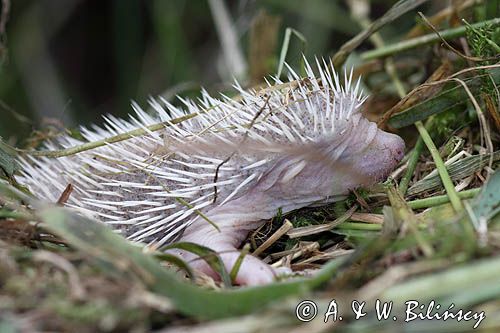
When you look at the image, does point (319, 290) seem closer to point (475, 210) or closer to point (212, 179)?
point (475, 210)

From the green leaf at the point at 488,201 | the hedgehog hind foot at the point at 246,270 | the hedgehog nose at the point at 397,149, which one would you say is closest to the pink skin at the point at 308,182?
the hedgehog nose at the point at 397,149

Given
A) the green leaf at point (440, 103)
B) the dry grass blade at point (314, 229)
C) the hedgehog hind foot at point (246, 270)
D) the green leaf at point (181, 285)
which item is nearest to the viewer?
the green leaf at point (181, 285)

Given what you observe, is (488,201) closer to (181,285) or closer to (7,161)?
(181,285)

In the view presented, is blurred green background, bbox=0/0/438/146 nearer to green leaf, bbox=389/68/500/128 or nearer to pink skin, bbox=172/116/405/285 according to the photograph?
green leaf, bbox=389/68/500/128

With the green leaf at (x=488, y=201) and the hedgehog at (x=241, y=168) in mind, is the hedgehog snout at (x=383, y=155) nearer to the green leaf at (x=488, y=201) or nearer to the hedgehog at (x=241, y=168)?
the hedgehog at (x=241, y=168)

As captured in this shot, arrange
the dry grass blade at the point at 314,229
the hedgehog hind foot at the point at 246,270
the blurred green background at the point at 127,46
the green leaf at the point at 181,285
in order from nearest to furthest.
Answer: the green leaf at the point at 181,285, the hedgehog hind foot at the point at 246,270, the dry grass blade at the point at 314,229, the blurred green background at the point at 127,46

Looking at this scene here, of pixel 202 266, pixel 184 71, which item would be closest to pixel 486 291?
pixel 202 266
